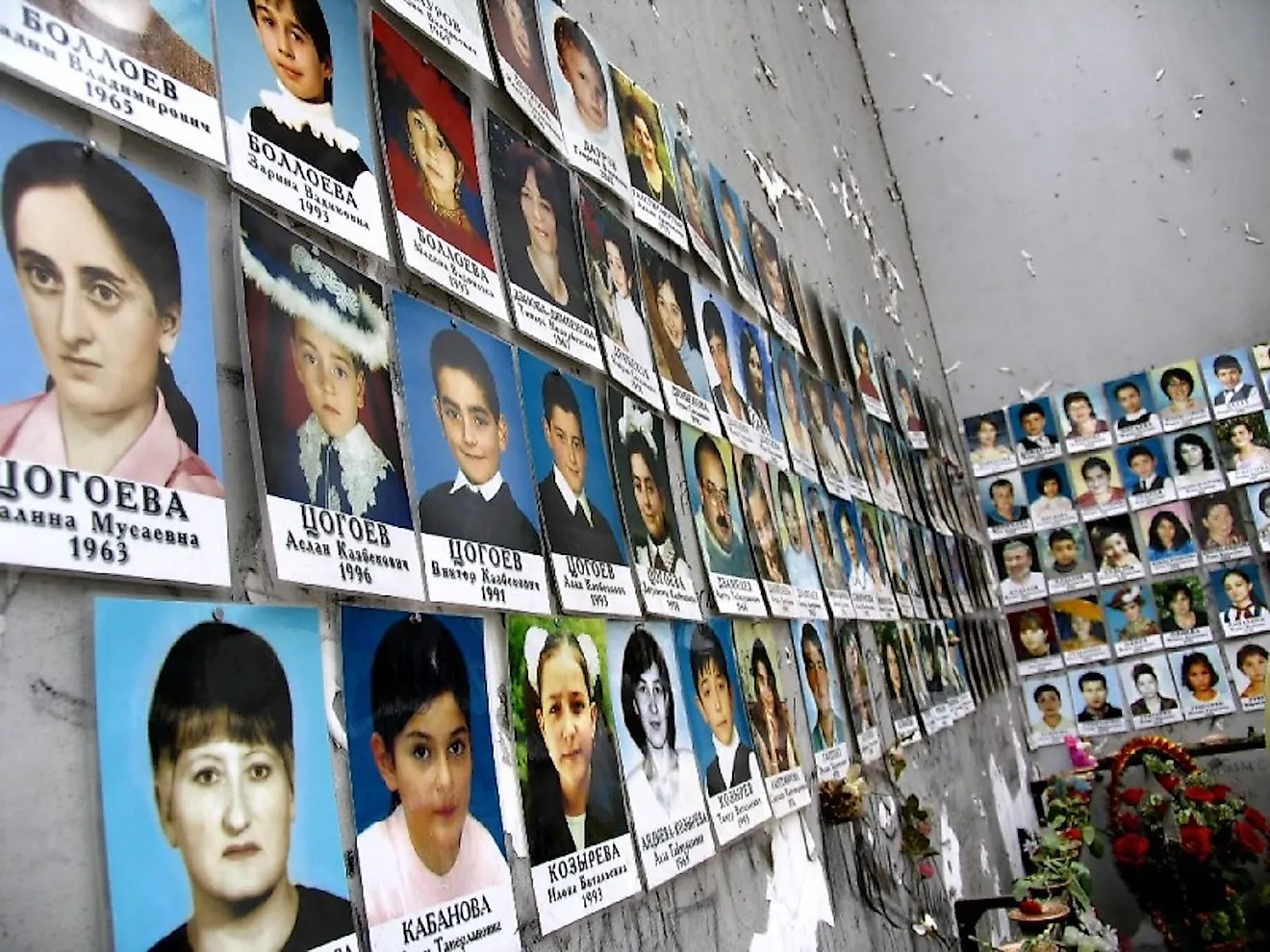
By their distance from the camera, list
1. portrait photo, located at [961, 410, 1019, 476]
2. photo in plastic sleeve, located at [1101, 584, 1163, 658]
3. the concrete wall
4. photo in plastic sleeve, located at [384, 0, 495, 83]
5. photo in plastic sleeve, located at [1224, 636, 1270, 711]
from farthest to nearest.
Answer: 1. portrait photo, located at [961, 410, 1019, 476]
2. photo in plastic sleeve, located at [1101, 584, 1163, 658]
3. photo in plastic sleeve, located at [1224, 636, 1270, 711]
4. photo in plastic sleeve, located at [384, 0, 495, 83]
5. the concrete wall

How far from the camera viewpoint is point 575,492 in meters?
0.81

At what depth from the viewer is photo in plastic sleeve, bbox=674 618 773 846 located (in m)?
0.93

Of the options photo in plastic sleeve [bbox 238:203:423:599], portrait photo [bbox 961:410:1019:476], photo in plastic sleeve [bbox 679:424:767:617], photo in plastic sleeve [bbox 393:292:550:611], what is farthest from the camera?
portrait photo [bbox 961:410:1019:476]

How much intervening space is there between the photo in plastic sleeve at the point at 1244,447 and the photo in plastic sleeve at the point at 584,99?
2.30m

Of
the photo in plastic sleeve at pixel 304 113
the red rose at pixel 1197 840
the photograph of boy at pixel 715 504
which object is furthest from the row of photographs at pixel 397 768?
the red rose at pixel 1197 840

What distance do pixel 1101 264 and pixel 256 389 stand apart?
2949 mm

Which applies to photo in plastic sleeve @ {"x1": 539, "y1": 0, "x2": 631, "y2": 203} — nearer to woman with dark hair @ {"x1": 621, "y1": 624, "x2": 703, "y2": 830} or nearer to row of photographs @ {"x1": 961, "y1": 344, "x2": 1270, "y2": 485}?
woman with dark hair @ {"x1": 621, "y1": 624, "x2": 703, "y2": 830}

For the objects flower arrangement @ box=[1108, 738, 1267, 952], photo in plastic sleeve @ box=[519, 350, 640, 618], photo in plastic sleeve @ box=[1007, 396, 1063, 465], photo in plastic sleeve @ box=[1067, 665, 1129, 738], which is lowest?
flower arrangement @ box=[1108, 738, 1267, 952]

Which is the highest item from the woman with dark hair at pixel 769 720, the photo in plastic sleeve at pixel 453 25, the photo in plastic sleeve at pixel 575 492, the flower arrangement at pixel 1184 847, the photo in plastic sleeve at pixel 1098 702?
the photo in plastic sleeve at pixel 453 25

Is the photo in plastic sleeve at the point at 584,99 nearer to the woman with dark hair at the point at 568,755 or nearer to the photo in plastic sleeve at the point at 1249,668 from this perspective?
the woman with dark hair at the point at 568,755

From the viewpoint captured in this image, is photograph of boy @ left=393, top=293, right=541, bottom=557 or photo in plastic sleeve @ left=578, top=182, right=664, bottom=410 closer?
photograph of boy @ left=393, top=293, right=541, bottom=557

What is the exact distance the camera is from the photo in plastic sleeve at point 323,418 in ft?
1.69

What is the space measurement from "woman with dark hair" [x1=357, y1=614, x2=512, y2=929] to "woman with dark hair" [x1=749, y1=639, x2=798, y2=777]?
1.61 feet

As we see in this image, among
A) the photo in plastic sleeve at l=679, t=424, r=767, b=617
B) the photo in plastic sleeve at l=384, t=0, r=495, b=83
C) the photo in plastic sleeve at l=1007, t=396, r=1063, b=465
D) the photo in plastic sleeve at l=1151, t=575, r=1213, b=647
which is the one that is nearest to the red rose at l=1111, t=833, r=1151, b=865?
the photo in plastic sleeve at l=1151, t=575, r=1213, b=647
